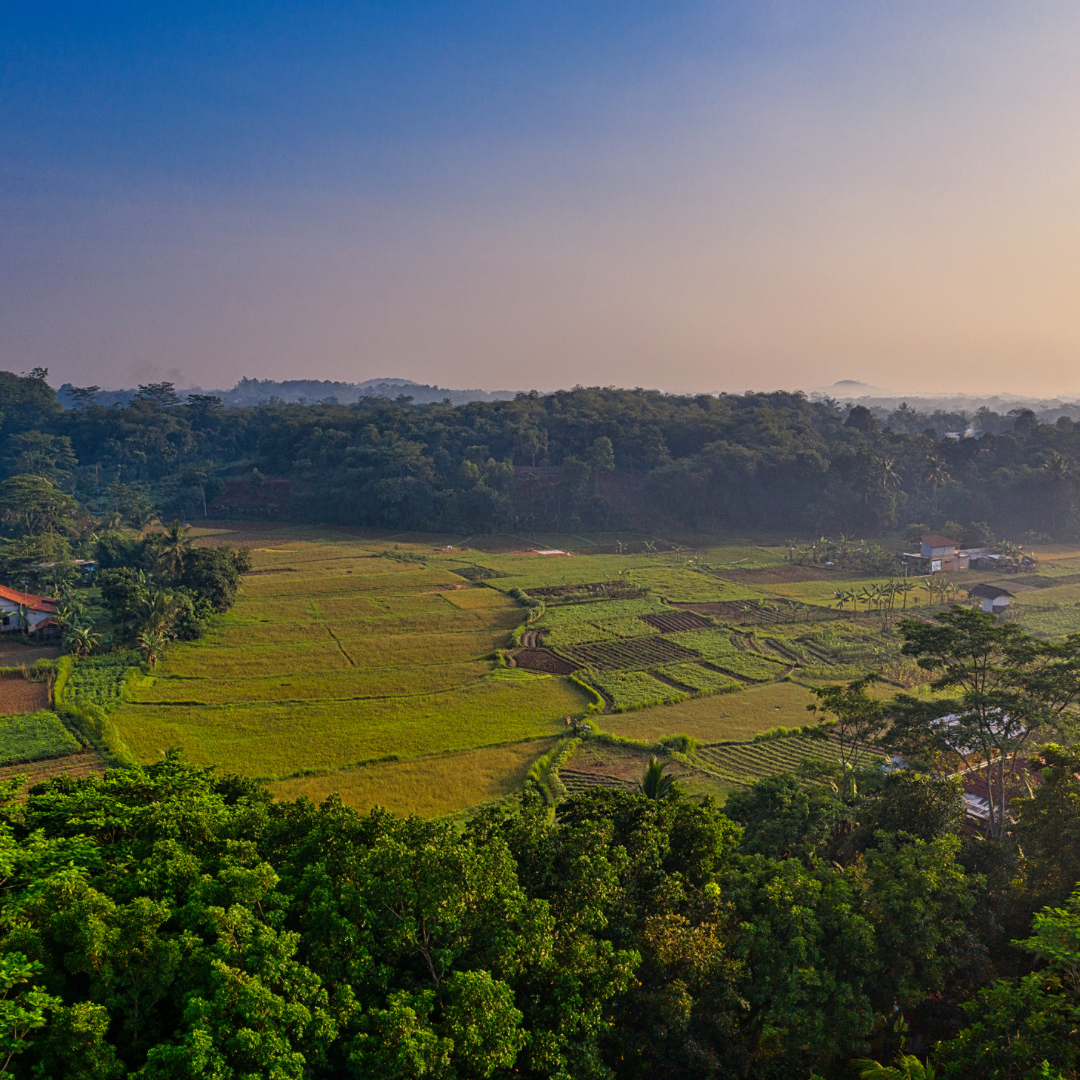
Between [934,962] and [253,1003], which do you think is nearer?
[253,1003]

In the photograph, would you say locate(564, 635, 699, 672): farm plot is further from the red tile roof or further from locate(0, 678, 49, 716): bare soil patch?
the red tile roof

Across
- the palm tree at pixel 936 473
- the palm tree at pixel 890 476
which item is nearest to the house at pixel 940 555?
the palm tree at pixel 890 476

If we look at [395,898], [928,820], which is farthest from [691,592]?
[395,898]

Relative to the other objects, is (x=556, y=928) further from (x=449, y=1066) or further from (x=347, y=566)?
(x=347, y=566)

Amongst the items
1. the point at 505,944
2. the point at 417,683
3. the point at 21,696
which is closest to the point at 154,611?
the point at 21,696

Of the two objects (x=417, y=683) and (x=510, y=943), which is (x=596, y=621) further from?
(x=510, y=943)

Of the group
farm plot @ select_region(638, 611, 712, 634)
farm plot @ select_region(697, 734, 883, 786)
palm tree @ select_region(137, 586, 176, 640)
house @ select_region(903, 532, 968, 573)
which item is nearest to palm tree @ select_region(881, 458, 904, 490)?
house @ select_region(903, 532, 968, 573)

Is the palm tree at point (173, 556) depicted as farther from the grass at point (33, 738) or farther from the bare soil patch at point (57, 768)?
the bare soil patch at point (57, 768)
